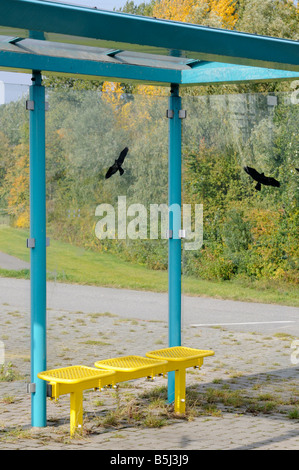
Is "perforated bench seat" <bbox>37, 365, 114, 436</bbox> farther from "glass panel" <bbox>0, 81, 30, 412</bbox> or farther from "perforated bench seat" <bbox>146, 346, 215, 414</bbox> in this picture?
"perforated bench seat" <bbox>146, 346, 215, 414</bbox>

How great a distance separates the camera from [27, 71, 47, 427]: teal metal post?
555 cm

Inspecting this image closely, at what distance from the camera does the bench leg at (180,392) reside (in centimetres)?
593

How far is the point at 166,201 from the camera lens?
6496 mm

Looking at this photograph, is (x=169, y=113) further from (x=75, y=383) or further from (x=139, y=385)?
(x=139, y=385)

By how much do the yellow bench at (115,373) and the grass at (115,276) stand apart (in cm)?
69

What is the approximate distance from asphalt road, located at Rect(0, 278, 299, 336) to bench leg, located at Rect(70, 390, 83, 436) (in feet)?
2.75

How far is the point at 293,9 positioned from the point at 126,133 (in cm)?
1691

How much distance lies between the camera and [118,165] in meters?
6.28

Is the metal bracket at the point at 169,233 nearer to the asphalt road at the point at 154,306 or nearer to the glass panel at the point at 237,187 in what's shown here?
the glass panel at the point at 237,187

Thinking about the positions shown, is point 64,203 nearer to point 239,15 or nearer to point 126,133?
point 126,133

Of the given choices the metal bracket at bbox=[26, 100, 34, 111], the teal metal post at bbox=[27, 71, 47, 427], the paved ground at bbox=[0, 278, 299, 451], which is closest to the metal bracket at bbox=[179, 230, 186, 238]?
the paved ground at bbox=[0, 278, 299, 451]

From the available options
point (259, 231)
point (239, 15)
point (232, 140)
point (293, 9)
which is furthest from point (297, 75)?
point (239, 15)

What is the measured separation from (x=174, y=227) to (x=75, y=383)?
1739 mm

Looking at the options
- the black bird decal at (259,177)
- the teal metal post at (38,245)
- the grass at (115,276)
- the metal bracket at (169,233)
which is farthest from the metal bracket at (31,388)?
the black bird decal at (259,177)
